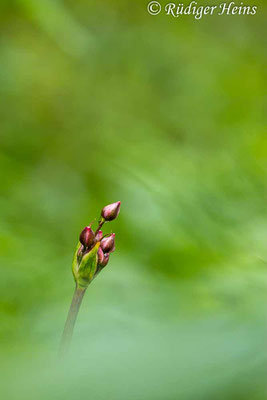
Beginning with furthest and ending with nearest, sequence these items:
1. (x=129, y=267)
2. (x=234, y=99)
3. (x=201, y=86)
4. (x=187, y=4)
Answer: (x=187, y=4)
(x=201, y=86)
(x=234, y=99)
(x=129, y=267)

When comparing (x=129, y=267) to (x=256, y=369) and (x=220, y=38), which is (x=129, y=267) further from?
(x=220, y=38)

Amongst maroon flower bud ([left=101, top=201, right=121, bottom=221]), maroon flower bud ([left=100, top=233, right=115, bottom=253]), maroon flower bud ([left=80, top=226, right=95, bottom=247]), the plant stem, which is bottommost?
the plant stem

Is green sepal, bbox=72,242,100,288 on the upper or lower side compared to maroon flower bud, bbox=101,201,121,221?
lower

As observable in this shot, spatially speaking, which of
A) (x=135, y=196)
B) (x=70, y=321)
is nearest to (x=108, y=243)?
(x=70, y=321)

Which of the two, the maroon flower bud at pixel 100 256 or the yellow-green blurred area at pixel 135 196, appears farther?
the maroon flower bud at pixel 100 256

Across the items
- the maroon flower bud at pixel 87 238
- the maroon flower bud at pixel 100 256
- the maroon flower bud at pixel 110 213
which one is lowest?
the maroon flower bud at pixel 100 256

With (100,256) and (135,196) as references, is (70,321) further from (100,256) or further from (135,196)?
(135,196)

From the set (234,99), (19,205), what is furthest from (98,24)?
(19,205)
